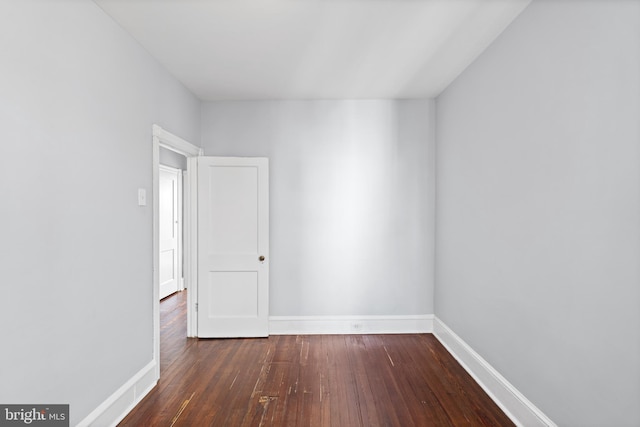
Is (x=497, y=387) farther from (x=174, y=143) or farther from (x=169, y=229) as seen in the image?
(x=169, y=229)

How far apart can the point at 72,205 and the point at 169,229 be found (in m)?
4.07

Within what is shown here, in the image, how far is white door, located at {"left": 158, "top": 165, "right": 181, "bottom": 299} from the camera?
558 cm

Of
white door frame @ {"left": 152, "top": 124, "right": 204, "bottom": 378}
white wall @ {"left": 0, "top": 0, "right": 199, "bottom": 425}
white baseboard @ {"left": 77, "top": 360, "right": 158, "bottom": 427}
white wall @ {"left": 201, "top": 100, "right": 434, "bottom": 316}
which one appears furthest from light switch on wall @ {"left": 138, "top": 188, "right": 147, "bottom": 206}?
white wall @ {"left": 201, "top": 100, "right": 434, "bottom": 316}

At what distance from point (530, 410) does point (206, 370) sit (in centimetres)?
251

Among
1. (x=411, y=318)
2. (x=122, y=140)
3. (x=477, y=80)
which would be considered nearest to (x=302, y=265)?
(x=411, y=318)

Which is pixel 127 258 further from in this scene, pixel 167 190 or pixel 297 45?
pixel 167 190

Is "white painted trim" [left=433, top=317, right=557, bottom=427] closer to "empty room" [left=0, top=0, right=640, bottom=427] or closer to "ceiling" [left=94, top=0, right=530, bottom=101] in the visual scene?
"empty room" [left=0, top=0, right=640, bottom=427]

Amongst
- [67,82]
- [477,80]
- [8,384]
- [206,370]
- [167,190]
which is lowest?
[206,370]

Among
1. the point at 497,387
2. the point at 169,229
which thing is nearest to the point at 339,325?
Result: the point at 497,387

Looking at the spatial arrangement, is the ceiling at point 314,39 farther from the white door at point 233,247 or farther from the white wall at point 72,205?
the white door at point 233,247

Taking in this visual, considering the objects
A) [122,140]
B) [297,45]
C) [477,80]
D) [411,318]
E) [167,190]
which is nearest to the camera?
[122,140]

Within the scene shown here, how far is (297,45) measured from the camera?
2676mm

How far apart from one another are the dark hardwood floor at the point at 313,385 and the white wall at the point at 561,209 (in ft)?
1.50
